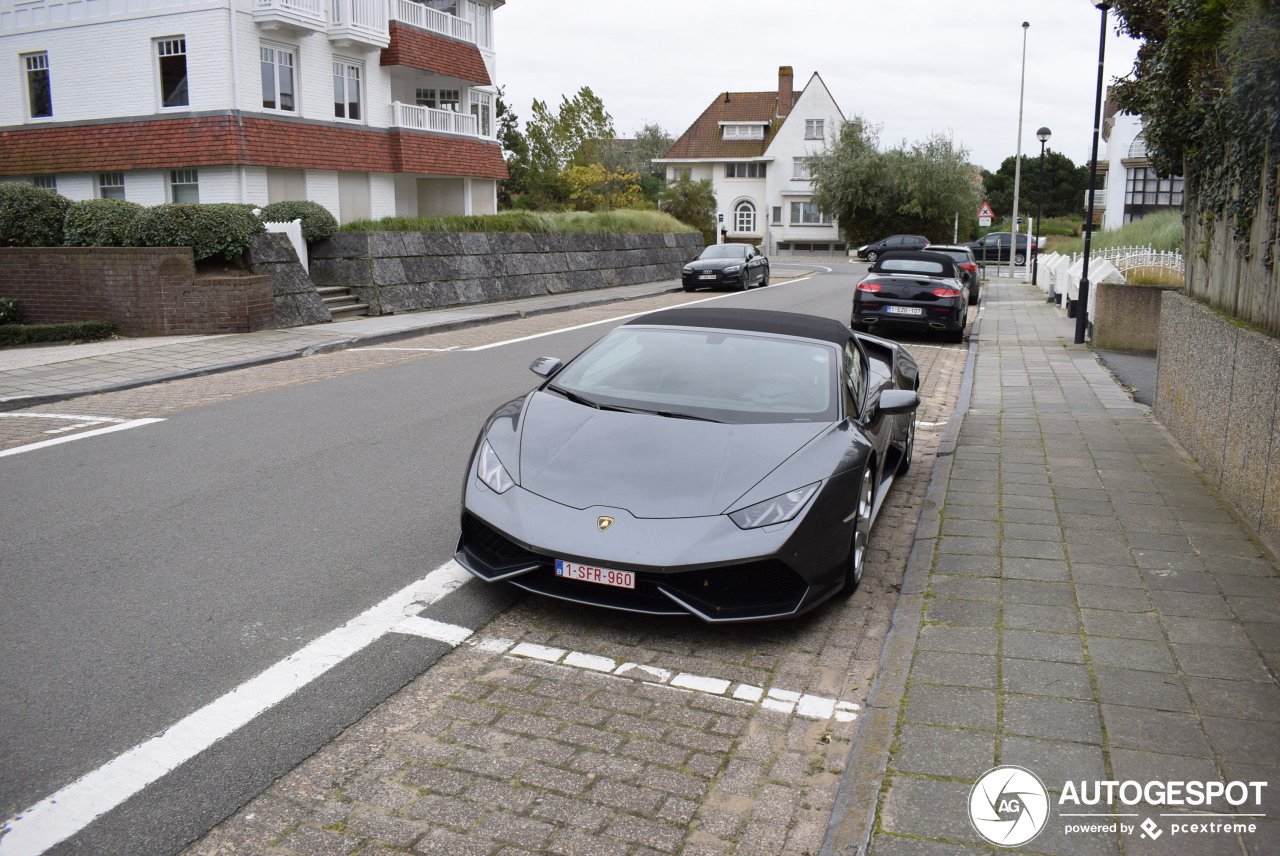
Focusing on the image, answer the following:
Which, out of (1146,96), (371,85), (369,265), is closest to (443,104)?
(371,85)

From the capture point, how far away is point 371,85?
3008 centimetres

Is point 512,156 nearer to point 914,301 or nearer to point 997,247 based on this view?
point 997,247

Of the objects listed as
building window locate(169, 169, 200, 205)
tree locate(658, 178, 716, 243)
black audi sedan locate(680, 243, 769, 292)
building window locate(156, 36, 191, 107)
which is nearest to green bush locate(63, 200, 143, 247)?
building window locate(169, 169, 200, 205)

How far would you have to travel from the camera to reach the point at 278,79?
87.2 feet

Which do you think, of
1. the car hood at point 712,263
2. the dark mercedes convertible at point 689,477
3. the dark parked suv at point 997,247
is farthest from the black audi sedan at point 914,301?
the dark parked suv at point 997,247

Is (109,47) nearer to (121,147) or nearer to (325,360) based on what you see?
(121,147)

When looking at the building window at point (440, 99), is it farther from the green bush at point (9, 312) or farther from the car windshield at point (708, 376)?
the car windshield at point (708, 376)

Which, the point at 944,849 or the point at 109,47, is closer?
the point at 944,849

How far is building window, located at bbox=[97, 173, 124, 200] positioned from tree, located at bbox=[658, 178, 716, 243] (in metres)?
38.3

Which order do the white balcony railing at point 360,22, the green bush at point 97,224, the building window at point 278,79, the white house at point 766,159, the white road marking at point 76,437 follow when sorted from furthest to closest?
the white house at point 766,159 → the white balcony railing at point 360,22 → the building window at point 278,79 → the green bush at point 97,224 → the white road marking at point 76,437

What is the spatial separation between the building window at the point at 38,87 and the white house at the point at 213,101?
38 mm

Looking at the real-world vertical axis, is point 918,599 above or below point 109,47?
below

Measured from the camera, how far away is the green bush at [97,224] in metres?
15.6

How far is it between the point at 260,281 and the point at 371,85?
16.0 m
